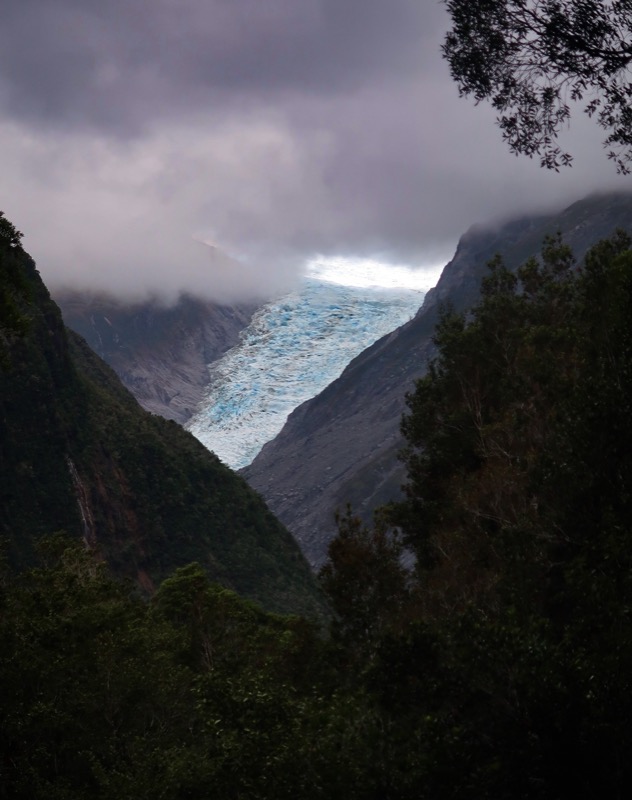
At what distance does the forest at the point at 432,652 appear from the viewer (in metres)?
12.5

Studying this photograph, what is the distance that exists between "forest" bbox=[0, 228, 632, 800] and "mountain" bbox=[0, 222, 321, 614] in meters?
45.2

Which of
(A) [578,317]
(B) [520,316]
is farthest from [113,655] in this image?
(B) [520,316]

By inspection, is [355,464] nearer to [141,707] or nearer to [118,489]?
[118,489]

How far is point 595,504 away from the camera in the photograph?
17.0 m

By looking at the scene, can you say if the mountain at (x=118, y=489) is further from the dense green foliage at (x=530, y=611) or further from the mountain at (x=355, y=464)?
the mountain at (x=355, y=464)

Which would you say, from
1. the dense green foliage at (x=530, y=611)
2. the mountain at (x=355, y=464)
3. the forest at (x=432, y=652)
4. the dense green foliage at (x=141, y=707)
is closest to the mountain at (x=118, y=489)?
the forest at (x=432, y=652)

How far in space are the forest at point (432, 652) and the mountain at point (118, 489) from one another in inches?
1779

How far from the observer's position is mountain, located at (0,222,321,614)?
8200 centimetres

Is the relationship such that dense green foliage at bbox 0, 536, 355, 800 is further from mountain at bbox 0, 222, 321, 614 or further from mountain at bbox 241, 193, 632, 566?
mountain at bbox 241, 193, 632, 566

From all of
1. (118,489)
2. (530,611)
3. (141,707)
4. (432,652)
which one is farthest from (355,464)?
(432,652)

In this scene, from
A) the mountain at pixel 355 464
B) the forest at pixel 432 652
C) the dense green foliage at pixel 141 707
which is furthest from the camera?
the mountain at pixel 355 464

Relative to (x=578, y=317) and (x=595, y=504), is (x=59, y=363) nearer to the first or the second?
(x=578, y=317)

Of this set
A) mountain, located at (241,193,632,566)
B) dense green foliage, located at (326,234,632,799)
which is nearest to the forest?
dense green foliage, located at (326,234,632,799)

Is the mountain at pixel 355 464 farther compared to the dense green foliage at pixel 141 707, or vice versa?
the mountain at pixel 355 464
